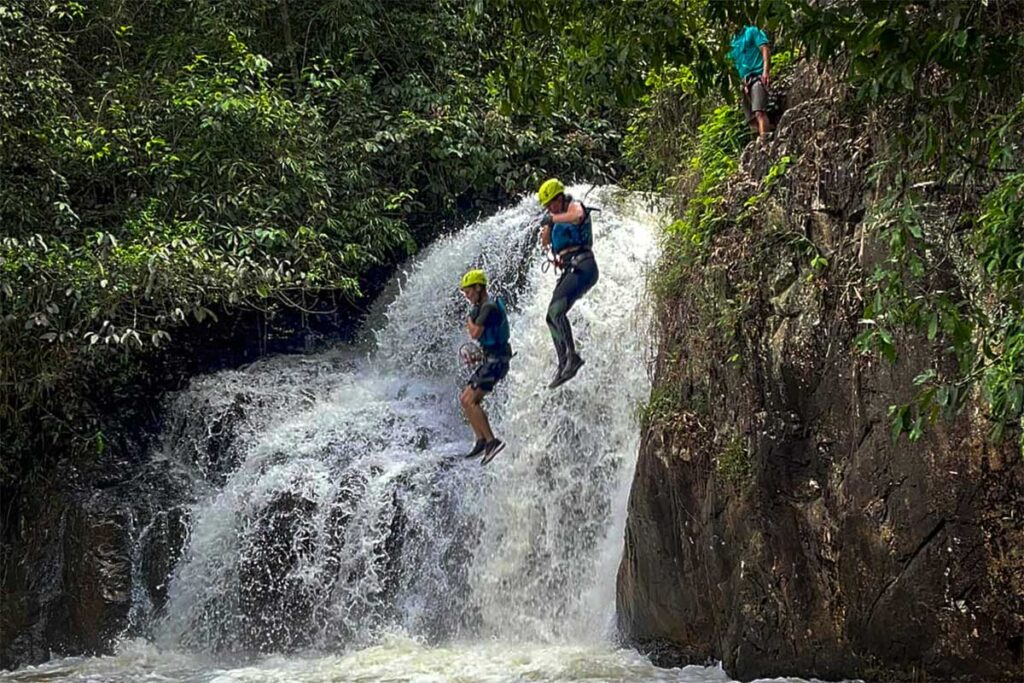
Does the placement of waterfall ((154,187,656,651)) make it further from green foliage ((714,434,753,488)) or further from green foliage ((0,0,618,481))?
green foliage ((714,434,753,488))

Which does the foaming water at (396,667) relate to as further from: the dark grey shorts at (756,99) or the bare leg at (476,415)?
the dark grey shorts at (756,99)

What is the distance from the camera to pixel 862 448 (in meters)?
8.54

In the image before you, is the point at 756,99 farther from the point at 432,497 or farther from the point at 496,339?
the point at 432,497

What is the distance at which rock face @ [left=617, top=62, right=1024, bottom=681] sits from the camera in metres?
8.05

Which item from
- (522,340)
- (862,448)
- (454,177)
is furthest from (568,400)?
(454,177)

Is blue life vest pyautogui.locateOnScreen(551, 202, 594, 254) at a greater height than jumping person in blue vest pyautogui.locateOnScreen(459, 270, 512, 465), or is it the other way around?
blue life vest pyautogui.locateOnScreen(551, 202, 594, 254)

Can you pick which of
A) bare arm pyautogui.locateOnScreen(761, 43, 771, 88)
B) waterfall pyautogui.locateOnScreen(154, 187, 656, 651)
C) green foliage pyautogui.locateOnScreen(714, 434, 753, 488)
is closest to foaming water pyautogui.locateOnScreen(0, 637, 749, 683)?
waterfall pyautogui.locateOnScreen(154, 187, 656, 651)

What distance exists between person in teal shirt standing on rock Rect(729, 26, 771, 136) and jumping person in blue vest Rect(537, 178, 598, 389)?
318 centimetres

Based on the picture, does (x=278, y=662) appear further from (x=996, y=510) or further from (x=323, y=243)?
(x=996, y=510)

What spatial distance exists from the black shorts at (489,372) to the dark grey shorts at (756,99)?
146 inches

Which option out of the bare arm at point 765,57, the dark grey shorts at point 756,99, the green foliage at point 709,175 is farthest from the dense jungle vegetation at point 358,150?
the dark grey shorts at point 756,99

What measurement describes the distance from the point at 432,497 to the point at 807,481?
12.6ft

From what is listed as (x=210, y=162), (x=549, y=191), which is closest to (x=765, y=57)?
(x=549, y=191)

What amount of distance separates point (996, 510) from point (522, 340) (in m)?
5.19
